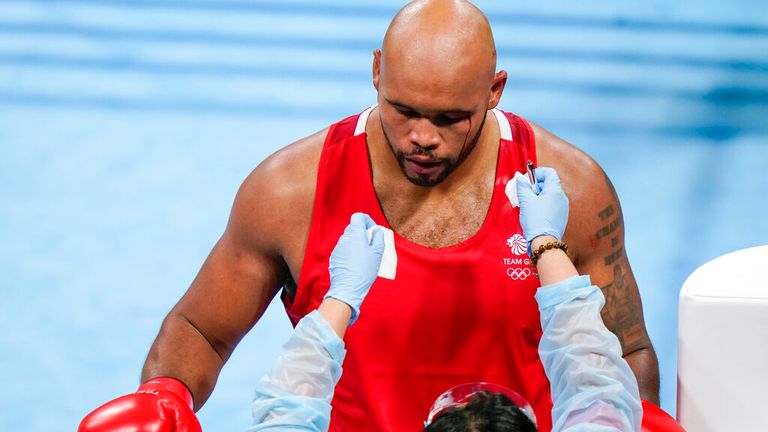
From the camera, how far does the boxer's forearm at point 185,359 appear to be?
254cm

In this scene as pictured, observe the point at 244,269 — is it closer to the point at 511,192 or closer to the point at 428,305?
the point at 428,305

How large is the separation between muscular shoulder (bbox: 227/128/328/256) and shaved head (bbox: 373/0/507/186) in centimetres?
27

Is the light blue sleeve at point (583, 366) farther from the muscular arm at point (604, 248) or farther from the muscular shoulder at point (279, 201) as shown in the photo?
the muscular shoulder at point (279, 201)

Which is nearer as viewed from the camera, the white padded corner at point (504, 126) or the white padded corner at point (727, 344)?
the white padded corner at point (727, 344)

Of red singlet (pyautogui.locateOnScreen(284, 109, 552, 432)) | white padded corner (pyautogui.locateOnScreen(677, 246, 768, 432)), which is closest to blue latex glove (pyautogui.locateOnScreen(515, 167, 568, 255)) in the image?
red singlet (pyautogui.locateOnScreen(284, 109, 552, 432))

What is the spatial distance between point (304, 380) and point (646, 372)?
2.90ft

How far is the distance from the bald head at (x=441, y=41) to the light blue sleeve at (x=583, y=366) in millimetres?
482

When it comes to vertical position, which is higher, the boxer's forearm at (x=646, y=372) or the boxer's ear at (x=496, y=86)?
the boxer's ear at (x=496, y=86)

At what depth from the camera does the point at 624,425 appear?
192 centimetres

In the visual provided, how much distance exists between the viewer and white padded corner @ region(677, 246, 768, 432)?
215 centimetres

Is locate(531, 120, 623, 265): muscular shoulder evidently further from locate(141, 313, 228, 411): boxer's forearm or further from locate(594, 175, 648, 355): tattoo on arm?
locate(141, 313, 228, 411): boxer's forearm

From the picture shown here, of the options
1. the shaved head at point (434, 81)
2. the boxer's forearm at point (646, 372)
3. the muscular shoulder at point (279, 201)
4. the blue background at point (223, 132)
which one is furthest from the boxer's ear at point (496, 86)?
the blue background at point (223, 132)

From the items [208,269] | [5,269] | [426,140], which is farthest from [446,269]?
[5,269]

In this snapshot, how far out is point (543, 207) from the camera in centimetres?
224
